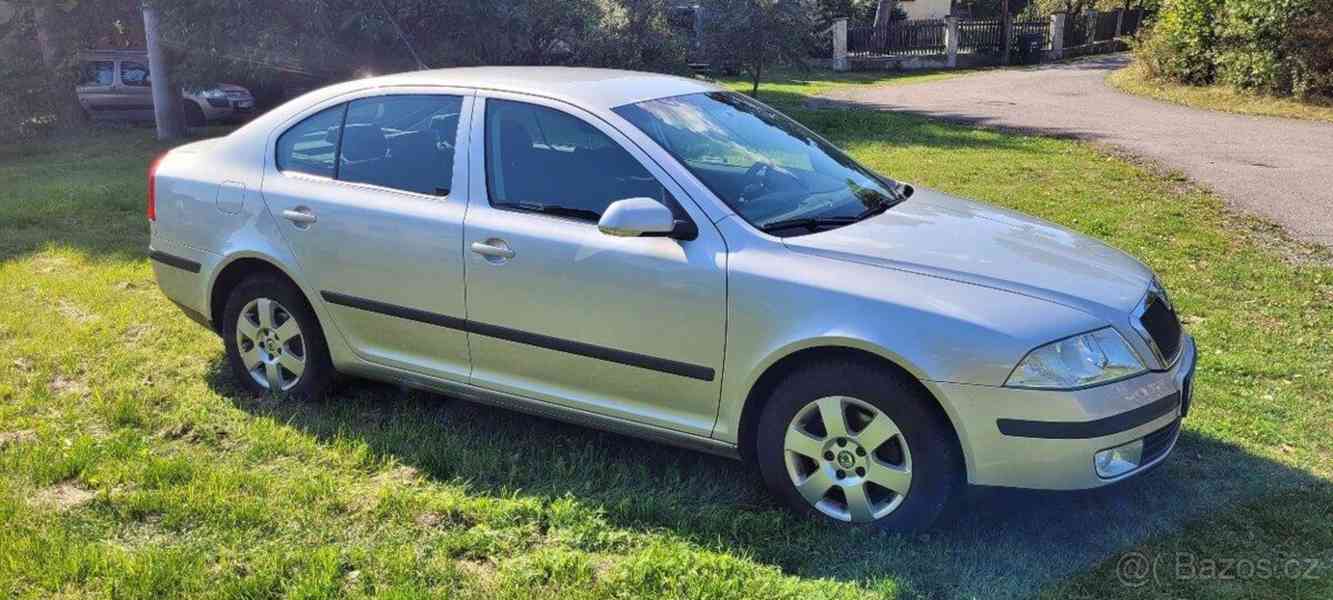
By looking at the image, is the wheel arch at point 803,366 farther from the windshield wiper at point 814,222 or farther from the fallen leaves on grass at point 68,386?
the fallen leaves on grass at point 68,386

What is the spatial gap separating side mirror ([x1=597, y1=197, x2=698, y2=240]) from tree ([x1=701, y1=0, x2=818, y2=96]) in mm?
14173

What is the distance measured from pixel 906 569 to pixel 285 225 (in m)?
2.97

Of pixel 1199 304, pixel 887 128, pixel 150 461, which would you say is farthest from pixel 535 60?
pixel 150 461

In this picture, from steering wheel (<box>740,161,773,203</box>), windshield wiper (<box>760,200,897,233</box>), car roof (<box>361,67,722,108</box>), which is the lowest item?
windshield wiper (<box>760,200,897,233</box>)

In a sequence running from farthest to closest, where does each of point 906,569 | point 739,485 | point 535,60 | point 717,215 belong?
point 535,60 < point 739,485 < point 717,215 < point 906,569

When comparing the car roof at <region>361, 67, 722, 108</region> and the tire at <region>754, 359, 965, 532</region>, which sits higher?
the car roof at <region>361, 67, 722, 108</region>

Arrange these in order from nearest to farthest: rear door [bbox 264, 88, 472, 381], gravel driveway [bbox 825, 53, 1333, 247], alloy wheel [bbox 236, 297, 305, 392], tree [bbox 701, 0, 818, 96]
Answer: rear door [bbox 264, 88, 472, 381] < alloy wheel [bbox 236, 297, 305, 392] < gravel driveway [bbox 825, 53, 1333, 247] < tree [bbox 701, 0, 818, 96]

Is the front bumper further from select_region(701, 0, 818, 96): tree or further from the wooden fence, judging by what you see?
the wooden fence

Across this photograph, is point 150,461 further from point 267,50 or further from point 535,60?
point 535,60

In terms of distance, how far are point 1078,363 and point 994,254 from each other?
581 millimetres

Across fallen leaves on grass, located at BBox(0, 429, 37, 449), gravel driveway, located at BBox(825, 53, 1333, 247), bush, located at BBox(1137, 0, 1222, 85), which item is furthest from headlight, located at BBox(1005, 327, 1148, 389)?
bush, located at BBox(1137, 0, 1222, 85)

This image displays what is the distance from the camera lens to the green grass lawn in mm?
16828

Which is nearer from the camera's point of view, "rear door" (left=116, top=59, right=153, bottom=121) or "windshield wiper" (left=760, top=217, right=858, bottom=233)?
"windshield wiper" (left=760, top=217, right=858, bottom=233)

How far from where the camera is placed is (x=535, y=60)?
15.6m
